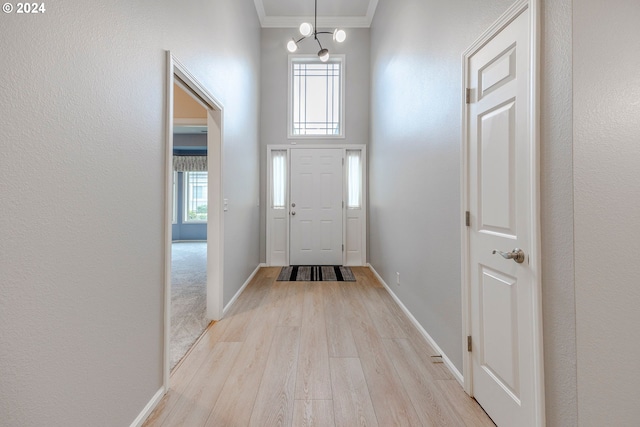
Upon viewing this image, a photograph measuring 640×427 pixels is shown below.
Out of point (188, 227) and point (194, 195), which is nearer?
point (188, 227)

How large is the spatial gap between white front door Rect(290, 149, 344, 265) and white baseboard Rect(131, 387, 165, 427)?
11.1ft

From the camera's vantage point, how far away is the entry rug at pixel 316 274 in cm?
418

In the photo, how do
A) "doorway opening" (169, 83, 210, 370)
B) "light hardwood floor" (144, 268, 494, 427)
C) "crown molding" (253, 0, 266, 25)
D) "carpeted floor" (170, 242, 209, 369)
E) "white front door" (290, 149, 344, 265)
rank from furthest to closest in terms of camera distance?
"white front door" (290, 149, 344, 265), "crown molding" (253, 0, 266, 25), "doorway opening" (169, 83, 210, 370), "carpeted floor" (170, 242, 209, 369), "light hardwood floor" (144, 268, 494, 427)

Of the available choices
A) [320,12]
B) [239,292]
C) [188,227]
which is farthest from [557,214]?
[188,227]

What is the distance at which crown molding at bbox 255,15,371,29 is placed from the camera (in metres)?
4.73

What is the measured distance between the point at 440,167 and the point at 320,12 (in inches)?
153

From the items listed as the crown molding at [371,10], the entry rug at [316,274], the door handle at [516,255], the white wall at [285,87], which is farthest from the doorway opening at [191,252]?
the crown molding at [371,10]

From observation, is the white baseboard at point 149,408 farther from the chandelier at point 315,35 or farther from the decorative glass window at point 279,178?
the chandelier at point 315,35

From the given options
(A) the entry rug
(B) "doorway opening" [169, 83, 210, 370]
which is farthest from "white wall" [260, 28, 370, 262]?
(B) "doorway opening" [169, 83, 210, 370]

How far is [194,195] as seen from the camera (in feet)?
27.7

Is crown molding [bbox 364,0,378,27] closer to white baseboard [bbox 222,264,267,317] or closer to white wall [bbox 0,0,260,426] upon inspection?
white wall [bbox 0,0,260,426]

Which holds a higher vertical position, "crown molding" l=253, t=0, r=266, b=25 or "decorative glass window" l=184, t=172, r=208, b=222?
"crown molding" l=253, t=0, r=266, b=25

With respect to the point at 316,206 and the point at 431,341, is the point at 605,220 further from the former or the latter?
the point at 316,206

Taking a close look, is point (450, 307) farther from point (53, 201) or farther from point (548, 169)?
point (53, 201)
